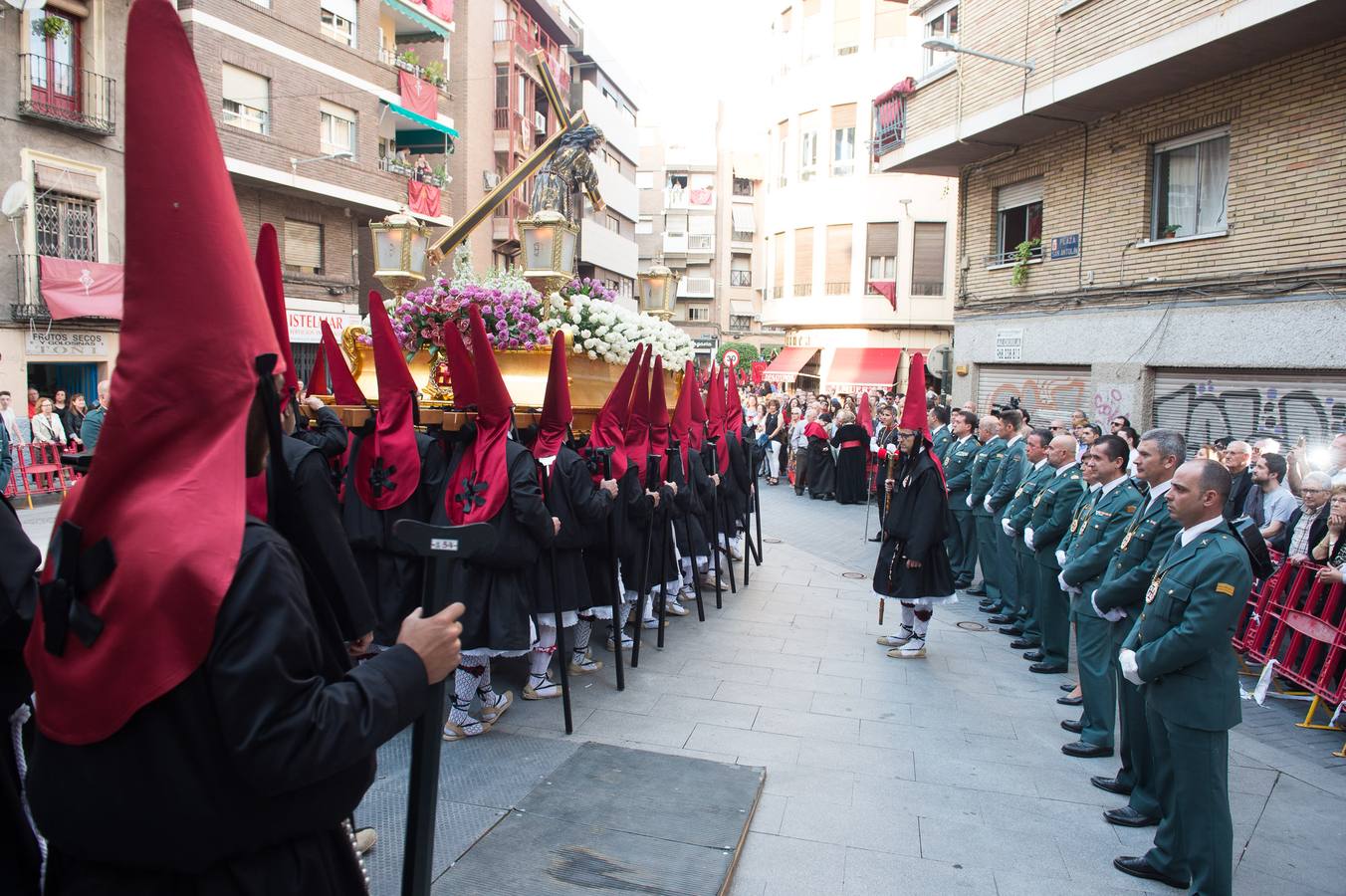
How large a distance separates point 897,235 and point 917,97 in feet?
47.3

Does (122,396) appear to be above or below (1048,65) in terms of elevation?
below

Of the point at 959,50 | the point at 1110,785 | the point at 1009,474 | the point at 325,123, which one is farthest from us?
the point at 325,123

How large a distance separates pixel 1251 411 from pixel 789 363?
22590mm

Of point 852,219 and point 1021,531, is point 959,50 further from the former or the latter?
point 852,219

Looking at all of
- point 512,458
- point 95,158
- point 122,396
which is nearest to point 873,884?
point 512,458

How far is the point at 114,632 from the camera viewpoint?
1724 millimetres

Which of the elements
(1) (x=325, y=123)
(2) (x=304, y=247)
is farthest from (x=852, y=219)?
(2) (x=304, y=247)

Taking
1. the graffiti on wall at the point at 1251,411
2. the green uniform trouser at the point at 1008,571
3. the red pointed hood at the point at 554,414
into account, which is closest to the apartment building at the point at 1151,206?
the graffiti on wall at the point at 1251,411

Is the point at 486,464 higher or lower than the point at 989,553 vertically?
higher

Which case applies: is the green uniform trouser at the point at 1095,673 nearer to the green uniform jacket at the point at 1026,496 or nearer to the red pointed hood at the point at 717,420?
the green uniform jacket at the point at 1026,496

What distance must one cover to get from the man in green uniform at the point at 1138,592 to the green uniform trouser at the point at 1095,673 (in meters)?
0.46

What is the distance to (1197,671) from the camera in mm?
4125

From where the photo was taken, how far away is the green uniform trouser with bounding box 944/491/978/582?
11242 millimetres

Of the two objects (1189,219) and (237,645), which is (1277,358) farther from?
(237,645)
